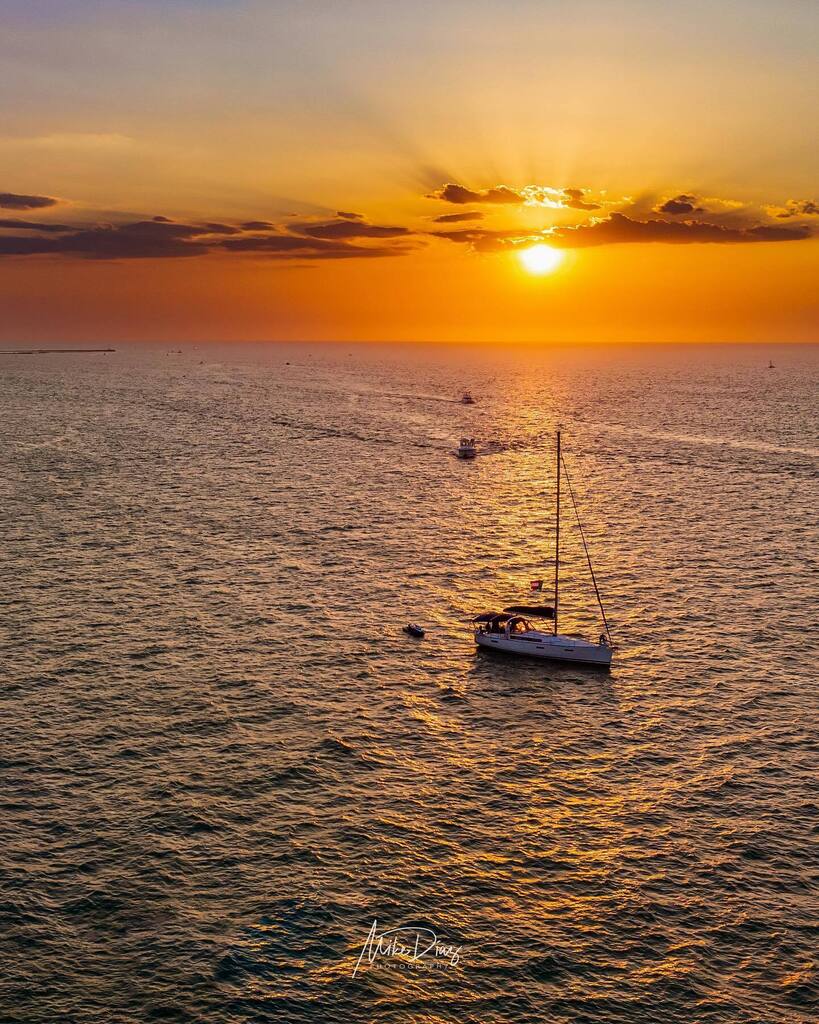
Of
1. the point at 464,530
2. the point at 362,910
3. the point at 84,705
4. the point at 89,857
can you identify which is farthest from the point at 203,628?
the point at 464,530

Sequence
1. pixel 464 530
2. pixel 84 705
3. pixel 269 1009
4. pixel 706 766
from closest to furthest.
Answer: pixel 269 1009
pixel 706 766
pixel 84 705
pixel 464 530

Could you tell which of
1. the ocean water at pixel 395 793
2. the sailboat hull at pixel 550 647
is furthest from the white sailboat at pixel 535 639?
the ocean water at pixel 395 793

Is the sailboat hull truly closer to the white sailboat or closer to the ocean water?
the white sailboat

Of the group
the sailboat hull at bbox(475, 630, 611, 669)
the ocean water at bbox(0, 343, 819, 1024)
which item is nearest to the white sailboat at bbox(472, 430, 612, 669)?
the sailboat hull at bbox(475, 630, 611, 669)

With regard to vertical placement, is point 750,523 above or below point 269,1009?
above

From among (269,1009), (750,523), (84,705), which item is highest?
(750,523)

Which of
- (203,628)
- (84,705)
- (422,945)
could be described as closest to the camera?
(422,945)

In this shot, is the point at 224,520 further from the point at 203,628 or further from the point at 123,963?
the point at 123,963

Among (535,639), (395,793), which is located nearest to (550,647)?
(535,639)

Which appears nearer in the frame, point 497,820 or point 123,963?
point 123,963
